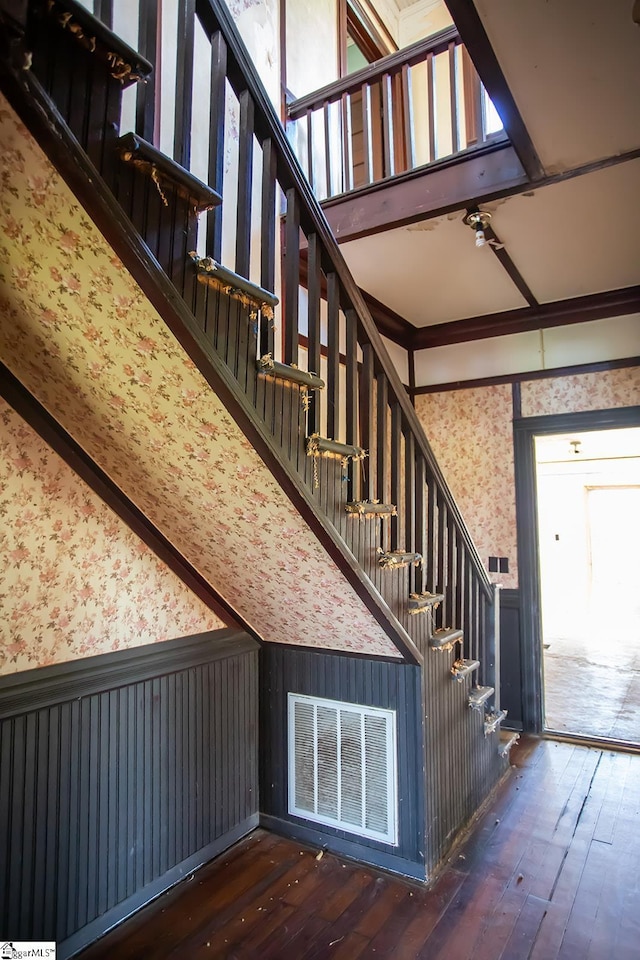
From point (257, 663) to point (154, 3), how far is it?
2.51 metres

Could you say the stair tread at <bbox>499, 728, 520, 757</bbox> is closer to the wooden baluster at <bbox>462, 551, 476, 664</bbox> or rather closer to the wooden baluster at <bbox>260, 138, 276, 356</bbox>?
the wooden baluster at <bbox>462, 551, 476, 664</bbox>

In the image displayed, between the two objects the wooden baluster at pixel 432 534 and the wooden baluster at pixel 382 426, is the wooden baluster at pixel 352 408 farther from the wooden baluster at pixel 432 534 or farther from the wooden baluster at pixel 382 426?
the wooden baluster at pixel 432 534

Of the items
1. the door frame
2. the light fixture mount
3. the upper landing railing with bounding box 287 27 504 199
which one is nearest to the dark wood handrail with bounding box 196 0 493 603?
the light fixture mount

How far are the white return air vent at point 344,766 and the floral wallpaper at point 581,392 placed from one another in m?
2.56

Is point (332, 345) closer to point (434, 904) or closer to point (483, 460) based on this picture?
point (434, 904)

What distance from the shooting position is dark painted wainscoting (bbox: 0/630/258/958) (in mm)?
1803

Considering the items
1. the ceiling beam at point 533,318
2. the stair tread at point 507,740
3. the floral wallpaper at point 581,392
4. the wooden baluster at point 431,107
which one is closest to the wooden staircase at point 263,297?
the stair tread at point 507,740

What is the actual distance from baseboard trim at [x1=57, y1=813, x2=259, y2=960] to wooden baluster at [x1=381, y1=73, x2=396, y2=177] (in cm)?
327

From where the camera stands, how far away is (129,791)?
214cm

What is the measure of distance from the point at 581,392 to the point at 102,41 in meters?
3.59

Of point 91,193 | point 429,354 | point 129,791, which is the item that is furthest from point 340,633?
point 429,354

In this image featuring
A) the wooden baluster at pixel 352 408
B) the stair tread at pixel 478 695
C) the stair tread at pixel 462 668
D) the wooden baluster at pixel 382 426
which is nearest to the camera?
the wooden baluster at pixel 352 408

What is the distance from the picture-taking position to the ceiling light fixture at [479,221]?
2.71 meters

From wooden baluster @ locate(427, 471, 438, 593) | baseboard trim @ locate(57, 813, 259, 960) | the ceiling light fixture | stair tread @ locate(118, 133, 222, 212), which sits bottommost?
baseboard trim @ locate(57, 813, 259, 960)
